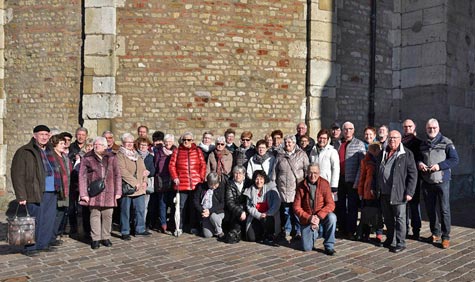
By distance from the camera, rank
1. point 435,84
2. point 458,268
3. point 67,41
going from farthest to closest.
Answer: point 435,84
point 67,41
point 458,268

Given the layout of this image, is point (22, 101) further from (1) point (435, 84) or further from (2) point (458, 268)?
(1) point (435, 84)

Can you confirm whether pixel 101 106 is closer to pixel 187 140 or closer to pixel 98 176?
pixel 187 140

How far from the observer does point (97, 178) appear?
5918 millimetres

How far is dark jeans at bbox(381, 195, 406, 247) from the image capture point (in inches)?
230

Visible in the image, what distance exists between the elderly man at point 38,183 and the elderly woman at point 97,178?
0.44 metres

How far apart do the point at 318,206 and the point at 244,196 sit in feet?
3.84

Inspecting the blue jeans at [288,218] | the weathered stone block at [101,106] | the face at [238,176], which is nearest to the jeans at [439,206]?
the blue jeans at [288,218]

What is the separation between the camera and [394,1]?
1114 centimetres

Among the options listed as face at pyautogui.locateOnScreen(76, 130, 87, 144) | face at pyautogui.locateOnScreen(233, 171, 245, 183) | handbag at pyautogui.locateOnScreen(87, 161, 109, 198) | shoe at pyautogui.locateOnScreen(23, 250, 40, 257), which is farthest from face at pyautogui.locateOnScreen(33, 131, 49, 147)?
face at pyautogui.locateOnScreen(233, 171, 245, 183)

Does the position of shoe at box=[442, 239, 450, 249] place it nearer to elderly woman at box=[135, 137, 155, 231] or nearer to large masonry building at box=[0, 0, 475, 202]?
large masonry building at box=[0, 0, 475, 202]

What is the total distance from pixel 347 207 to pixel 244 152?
192 centimetres

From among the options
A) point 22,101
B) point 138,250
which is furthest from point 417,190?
point 22,101

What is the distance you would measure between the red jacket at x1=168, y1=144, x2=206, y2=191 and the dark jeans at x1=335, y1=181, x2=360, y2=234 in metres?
2.30

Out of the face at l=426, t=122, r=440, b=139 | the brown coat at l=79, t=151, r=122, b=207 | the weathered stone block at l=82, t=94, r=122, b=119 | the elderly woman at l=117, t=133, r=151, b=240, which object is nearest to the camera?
the brown coat at l=79, t=151, r=122, b=207
